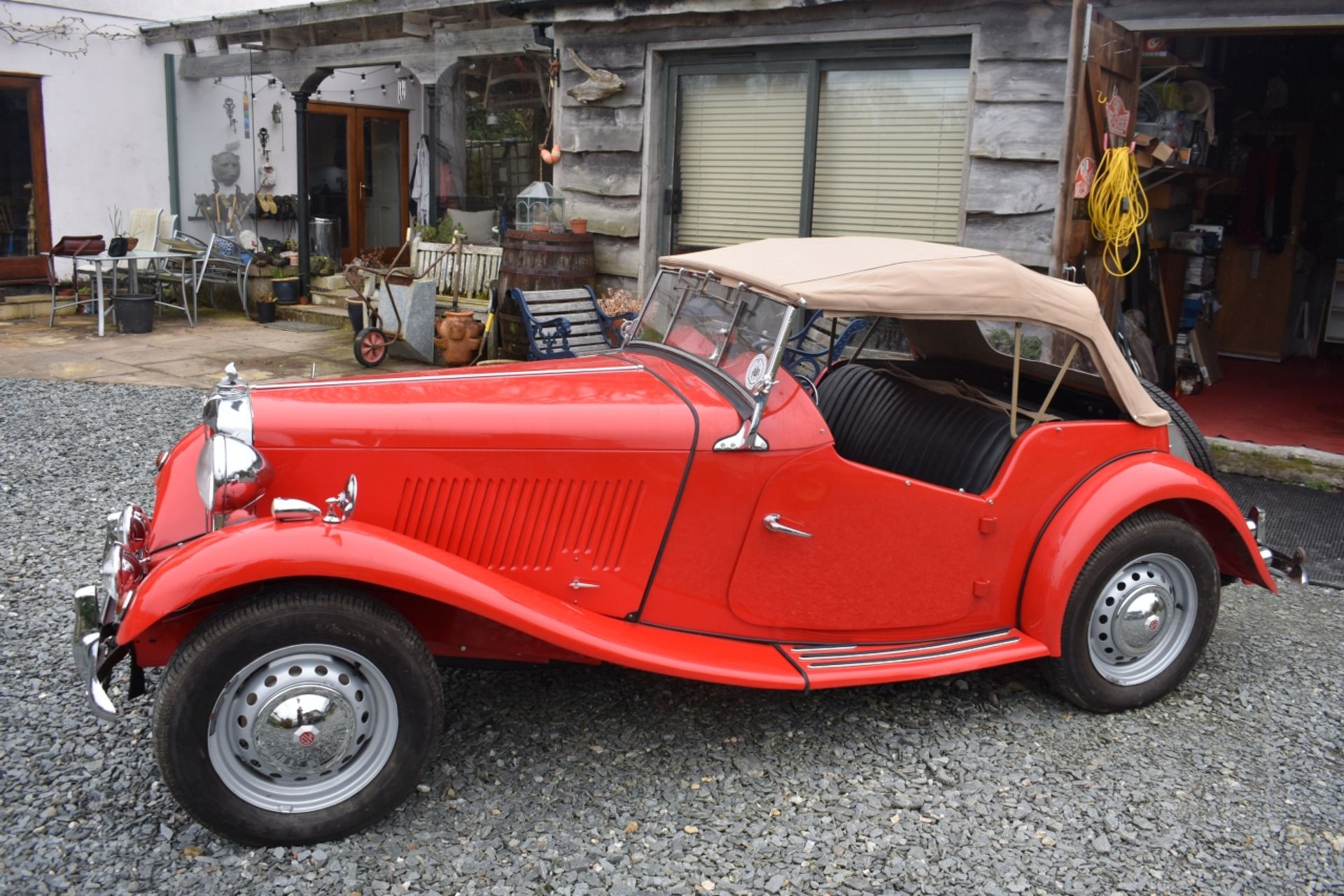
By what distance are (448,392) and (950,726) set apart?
6.30 feet

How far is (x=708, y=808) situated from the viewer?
118 inches

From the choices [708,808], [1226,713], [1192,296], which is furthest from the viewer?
[1192,296]

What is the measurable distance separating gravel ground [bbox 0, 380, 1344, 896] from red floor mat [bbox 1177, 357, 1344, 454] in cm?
311

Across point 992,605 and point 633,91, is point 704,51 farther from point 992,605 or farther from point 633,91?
point 992,605

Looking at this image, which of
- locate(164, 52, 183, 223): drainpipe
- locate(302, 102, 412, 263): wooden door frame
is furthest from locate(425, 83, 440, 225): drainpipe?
locate(164, 52, 183, 223): drainpipe

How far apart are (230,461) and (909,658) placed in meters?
2.05

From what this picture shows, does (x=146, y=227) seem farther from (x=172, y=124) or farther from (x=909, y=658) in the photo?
(x=909, y=658)

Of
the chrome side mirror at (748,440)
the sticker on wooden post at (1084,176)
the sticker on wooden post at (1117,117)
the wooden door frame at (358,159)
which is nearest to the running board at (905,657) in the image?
the chrome side mirror at (748,440)

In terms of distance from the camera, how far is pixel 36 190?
1253 cm

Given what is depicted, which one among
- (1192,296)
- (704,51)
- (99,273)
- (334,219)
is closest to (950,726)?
(704,51)

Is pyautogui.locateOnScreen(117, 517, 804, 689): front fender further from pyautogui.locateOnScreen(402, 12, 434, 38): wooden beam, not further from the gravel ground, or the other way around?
pyautogui.locateOnScreen(402, 12, 434, 38): wooden beam

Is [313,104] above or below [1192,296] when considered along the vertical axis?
above

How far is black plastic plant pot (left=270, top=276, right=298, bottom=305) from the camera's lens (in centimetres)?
1232

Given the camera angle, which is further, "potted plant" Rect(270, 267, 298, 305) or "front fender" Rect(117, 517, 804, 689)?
"potted plant" Rect(270, 267, 298, 305)
